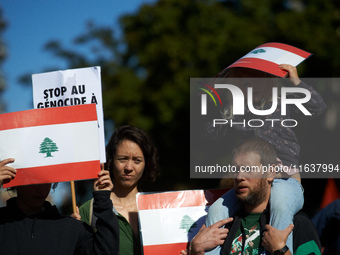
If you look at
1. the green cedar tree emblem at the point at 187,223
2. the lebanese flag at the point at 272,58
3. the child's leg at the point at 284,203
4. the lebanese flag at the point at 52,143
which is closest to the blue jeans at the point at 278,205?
the child's leg at the point at 284,203

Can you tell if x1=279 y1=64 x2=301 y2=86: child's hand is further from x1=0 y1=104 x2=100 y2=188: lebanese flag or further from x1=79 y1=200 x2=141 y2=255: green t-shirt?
x1=79 y1=200 x2=141 y2=255: green t-shirt

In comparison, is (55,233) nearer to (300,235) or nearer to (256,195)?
(256,195)

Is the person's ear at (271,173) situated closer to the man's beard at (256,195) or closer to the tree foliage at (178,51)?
the man's beard at (256,195)

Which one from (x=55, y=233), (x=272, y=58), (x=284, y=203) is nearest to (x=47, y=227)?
(x=55, y=233)

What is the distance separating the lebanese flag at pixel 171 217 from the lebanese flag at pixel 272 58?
1.10 meters

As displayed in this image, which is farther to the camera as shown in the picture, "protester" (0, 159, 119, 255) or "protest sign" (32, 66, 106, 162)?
"protest sign" (32, 66, 106, 162)

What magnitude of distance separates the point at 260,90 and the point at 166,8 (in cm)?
1227

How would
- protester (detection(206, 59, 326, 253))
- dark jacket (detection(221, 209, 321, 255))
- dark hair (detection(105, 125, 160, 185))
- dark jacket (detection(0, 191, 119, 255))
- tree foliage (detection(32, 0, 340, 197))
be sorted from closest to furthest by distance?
dark jacket (detection(0, 191, 119, 255)) → dark jacket (detection(221, 209, 321, 255)) → protester (detection(206, 59, 326, 253)) → dark hair (detection(105, 125, 160, 185)) → tree foliage (detection(32, 0, 340, 197))

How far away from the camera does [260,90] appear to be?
179 inches

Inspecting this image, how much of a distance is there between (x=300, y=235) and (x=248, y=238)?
0.37 meters

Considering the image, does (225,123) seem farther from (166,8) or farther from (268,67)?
(166,8)

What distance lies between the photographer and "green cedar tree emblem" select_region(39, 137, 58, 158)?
381 cm

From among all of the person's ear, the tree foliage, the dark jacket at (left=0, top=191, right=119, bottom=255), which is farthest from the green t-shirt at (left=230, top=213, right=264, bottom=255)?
the tree foliage

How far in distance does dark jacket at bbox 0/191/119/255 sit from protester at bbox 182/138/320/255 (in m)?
0.71
